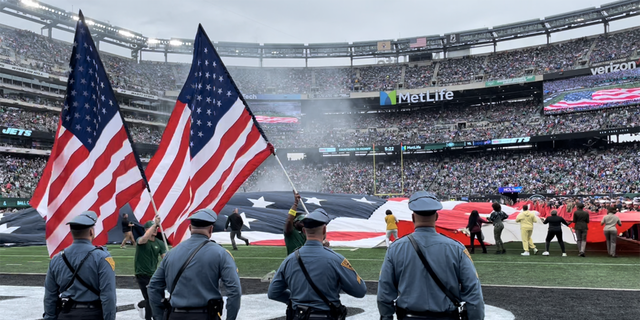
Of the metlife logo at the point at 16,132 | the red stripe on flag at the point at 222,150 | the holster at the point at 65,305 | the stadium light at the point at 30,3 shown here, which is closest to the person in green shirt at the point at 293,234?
the red stripe on flag at the point at 222,150

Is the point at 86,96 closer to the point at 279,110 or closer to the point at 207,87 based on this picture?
the point at 207,87

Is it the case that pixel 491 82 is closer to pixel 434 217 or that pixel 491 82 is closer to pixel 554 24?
pixel 554 24

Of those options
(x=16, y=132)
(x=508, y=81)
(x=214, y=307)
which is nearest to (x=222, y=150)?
(x=214, y=307)

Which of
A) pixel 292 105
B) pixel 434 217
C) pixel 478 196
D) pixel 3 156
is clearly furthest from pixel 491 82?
pixel 434 217

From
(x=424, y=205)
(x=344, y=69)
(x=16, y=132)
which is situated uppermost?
(x=344, y=69)

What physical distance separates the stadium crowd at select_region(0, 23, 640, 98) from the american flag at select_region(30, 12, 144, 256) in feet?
139

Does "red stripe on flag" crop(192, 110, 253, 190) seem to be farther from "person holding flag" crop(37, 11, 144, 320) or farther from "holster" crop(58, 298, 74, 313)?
"holster" crop(58, 298, 74, 313)

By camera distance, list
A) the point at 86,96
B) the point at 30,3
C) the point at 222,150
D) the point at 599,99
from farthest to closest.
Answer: the point at 30,3, the point at 599,99, the point at 222,150, the point at 86,96

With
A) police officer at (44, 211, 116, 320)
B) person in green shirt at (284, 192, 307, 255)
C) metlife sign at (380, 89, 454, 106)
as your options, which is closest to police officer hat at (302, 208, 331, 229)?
police officer at (44, 211, 116, 320)

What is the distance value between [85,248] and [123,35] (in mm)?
57676

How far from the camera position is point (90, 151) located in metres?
7.46

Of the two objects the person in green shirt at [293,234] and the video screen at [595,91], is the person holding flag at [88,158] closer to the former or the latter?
the person in green shirt at [293,234]

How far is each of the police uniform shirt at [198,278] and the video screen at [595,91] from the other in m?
46.6

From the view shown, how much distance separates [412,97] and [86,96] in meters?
48.5
